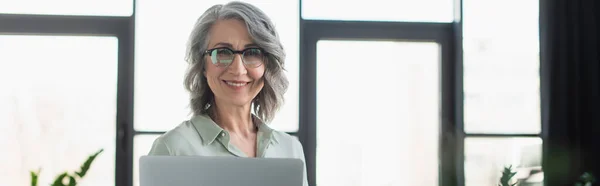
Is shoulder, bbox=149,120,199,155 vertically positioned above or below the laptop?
above

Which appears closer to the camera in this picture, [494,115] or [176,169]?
[176,169]

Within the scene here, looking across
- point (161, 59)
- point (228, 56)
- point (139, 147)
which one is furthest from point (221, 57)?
point (139, 147)

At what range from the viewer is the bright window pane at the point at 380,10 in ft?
12.7

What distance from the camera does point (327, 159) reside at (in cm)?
387

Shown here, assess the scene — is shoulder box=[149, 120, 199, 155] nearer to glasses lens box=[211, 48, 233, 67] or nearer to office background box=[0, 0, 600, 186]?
glasses lens box=[211, 48, 233, 67]

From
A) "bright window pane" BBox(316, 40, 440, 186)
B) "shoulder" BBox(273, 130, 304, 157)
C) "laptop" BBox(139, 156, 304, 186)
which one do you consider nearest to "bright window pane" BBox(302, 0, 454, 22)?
"bright window pane" BBox(316, 40, 440, 186)

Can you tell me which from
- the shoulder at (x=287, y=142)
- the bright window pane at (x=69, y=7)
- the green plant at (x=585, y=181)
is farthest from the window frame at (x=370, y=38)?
the shoulder at (x=287, y=142)

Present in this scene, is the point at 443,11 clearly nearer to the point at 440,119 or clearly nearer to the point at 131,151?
the point at 440,119

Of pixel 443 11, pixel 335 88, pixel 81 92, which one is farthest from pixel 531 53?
pixel 81 92

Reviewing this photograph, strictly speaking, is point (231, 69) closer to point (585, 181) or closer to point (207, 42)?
point (207, 42)

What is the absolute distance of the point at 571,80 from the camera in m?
3.86

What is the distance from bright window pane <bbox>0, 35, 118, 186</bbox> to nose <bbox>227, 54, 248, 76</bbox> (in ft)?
7.15

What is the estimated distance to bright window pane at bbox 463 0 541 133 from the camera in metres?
3.94

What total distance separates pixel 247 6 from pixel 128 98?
2.10 m
